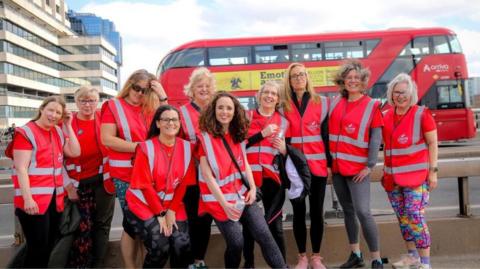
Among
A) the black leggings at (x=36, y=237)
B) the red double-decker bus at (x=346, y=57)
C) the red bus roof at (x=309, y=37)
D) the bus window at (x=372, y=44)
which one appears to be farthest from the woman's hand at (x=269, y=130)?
Answer: the bus window at (x=372, y=44)

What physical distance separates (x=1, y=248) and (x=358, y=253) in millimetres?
3393

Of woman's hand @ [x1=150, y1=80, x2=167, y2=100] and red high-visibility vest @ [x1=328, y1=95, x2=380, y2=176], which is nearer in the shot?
woman's hand @ [x1=150, y1=80, x2=167, y2=100]

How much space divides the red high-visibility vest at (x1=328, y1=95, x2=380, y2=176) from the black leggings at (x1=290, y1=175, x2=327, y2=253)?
24 cm

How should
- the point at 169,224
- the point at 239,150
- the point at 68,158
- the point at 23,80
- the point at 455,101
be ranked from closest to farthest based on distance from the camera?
the point at 169,224 < the point at 239,150 < the point at 68,158 < the point at 455,101 < the point at 23,80

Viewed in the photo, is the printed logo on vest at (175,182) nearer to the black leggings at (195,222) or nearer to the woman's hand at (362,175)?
the black leggings at (195,222)

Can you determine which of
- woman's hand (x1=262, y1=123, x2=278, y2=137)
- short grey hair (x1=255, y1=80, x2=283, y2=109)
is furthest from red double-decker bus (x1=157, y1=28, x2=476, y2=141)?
woman's hand (x1=262, y1=123, x2=278, y2=137)

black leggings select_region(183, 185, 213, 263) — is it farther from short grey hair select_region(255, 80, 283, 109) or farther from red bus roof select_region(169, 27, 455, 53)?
red bus roof select_region(169, 27, 455, 53)

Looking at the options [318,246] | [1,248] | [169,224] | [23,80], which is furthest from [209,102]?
[23,80]

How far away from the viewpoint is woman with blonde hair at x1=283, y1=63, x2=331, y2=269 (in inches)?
156

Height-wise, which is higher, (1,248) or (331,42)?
(331,42)

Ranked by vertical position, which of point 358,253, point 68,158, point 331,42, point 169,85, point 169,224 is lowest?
point 358,253

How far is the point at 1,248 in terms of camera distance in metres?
4.13

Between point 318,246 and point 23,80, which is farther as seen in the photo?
point 23,80

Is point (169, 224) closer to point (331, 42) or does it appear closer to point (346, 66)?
point (346, 66)
